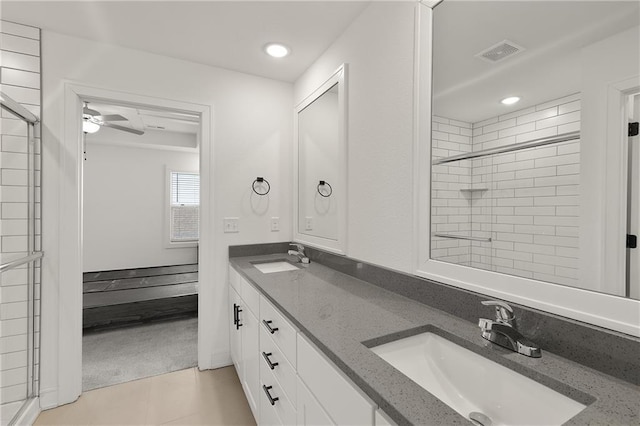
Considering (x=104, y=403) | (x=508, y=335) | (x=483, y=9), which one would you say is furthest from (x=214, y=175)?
(x=508, y=335)

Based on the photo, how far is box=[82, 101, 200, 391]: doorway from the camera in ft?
9.61

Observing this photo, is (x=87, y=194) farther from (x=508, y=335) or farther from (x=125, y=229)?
(x=508, y=335)

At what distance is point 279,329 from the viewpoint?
124cm

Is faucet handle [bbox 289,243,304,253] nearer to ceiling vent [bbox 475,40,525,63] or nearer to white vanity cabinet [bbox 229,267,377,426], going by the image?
white vanity cabinet [bbox 229,267,377,426]

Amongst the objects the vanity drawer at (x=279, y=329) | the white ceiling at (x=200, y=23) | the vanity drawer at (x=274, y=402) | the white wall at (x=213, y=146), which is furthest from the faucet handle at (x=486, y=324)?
the white wall at (x=213, y=146)

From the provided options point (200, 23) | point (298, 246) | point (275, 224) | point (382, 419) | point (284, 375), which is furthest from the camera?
point (275, 224)

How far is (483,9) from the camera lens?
1081 mm

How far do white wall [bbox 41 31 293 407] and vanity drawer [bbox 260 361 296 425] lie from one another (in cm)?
102

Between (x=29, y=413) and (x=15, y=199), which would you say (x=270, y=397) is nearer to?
(x=29, y=413)

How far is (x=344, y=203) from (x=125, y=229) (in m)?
4.68

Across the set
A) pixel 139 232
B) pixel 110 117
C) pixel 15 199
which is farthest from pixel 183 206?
pixel 15 199

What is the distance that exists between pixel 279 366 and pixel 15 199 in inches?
75.4

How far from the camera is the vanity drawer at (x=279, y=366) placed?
110 centimetres

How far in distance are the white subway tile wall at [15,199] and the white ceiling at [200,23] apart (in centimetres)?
15
